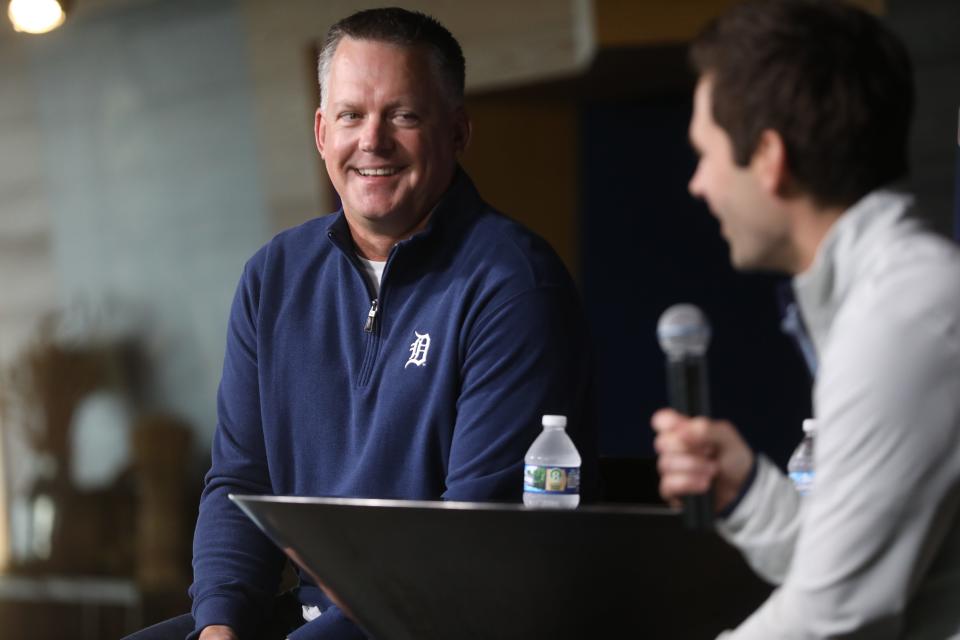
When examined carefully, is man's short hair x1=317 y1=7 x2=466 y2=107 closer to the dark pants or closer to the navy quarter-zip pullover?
the navy quarter-zip pullover

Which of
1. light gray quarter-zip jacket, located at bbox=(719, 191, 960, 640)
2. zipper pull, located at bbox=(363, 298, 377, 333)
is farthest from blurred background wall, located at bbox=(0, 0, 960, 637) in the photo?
light gray quarter-zip jacket, located at bbox=(719, 191, 960, 640)

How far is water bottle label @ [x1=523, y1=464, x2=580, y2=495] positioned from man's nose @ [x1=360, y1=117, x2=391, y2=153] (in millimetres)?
576

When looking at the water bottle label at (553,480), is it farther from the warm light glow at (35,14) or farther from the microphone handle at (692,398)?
the warm light glow at (35,14)

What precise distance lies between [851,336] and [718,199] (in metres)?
0.20

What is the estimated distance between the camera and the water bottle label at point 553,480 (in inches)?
60.9

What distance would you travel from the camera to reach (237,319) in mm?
2004

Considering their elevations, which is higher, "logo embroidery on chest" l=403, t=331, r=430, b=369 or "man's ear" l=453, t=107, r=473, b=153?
"man's ear" l=453, t=107, r=473, b=153

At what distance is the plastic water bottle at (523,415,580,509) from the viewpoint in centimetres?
155

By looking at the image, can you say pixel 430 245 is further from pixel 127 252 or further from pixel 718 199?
pixel 127 252

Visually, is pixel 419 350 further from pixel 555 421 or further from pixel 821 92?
pixel 821 92

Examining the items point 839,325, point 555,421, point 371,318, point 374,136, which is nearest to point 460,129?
point 374,136

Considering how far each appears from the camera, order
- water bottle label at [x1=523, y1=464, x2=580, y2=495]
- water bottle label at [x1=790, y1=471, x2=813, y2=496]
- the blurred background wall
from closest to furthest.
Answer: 1. water bottle label at [x1=523, y1=464, x2=580, y2=495]
2. water bottle label at [x1=790, y1=471, x2=813, y2=496]
3. the blurred background wall

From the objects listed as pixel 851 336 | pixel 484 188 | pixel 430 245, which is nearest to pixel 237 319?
pixel 430 245

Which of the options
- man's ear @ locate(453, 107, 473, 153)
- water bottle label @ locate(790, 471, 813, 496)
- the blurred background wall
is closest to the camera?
water bottle label @ locate(790, 471, 813, 496)
